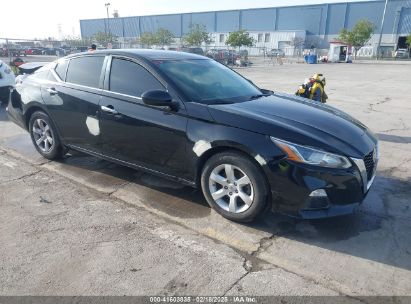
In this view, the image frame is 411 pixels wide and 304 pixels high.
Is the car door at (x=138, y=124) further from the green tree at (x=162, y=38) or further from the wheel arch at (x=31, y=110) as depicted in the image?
the green tree at (x=162, y=38)

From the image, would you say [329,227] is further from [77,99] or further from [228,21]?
[228,21]

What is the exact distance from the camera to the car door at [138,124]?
3658 mm

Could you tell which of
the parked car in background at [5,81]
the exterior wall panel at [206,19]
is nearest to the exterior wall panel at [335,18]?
the exterior wall panel at [206,19]

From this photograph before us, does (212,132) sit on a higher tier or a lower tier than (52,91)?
lower

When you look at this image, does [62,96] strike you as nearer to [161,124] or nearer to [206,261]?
[161,124]

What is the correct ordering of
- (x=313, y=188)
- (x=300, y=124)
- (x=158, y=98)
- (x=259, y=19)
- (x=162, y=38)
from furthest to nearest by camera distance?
(x=259, y=19), (x=162, y=38), (x=158, y=98), (x=300, y=124), (x=313, y=188)

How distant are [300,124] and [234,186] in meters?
0.87

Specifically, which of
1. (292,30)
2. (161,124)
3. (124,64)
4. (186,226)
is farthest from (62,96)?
(292,30)

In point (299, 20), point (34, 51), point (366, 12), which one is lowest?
point (34, 51)

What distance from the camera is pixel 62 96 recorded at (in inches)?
184

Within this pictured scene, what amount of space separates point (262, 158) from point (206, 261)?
1.01 m

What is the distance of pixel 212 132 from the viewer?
339 centimetres

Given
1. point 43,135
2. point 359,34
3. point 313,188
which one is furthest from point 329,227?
point 359,34

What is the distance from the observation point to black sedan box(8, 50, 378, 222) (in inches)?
122
